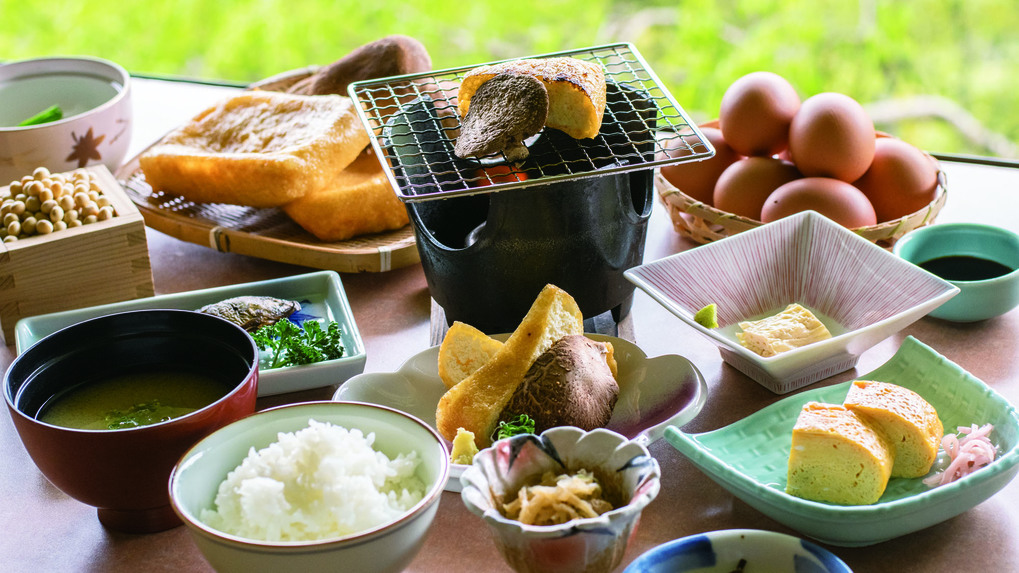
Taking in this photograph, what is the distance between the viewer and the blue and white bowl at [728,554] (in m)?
0.88

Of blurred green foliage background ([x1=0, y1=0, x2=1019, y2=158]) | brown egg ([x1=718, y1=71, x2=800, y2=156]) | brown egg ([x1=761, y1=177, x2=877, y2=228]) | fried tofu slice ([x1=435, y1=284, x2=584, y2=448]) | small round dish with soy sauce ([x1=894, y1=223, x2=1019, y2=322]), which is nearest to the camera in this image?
fried tofu slice ([x1=435, y1=284, x2=584, y2=448])

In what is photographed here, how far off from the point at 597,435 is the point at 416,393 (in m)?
0.34

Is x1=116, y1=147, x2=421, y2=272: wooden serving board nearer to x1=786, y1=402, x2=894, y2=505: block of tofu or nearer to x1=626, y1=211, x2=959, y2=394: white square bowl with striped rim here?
x1=626, y1=211, x2=959, y2=394: white square bowl with striped rim

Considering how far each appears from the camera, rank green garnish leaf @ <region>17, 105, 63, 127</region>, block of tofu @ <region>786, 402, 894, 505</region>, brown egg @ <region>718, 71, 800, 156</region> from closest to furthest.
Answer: block of tofu @ <region>786, 402, 894, 505</region>
brown egg @ <region>718, 71, 800, 156</region>
green garnish leaf @ <region>17, 105, 63, 127</region>

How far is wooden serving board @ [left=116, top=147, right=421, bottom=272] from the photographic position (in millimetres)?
1510

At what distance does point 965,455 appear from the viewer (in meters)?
0.98

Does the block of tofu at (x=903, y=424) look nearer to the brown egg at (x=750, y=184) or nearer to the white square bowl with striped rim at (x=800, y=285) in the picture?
the white square bowl with striped rim at (x=800, y=285)

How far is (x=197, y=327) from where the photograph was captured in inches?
43.8

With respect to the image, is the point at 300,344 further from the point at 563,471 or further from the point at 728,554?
the point at 728,554

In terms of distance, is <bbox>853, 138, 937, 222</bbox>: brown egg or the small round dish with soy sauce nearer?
the small round dish with soy sauce

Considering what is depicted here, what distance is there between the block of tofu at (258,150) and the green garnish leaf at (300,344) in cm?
35

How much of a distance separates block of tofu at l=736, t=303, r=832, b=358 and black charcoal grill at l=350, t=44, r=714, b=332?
7.6 inches

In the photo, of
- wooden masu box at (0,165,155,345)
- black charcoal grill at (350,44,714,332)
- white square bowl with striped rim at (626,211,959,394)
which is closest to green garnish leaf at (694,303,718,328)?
white square bowl with striped rim at (626,211,959,394)

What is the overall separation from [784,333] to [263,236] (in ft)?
2.78
